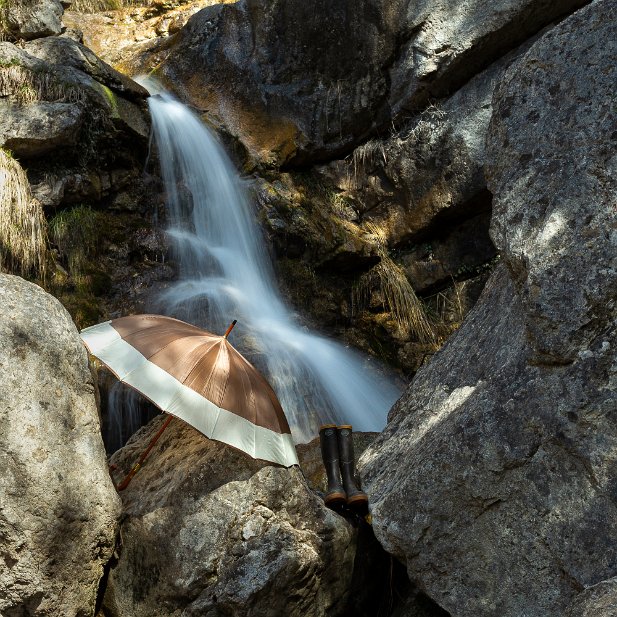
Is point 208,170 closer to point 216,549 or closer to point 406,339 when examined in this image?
point 406,339

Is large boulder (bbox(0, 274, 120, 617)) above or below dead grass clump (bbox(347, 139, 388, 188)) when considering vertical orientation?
below

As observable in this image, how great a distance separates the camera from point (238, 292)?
7.70 meters

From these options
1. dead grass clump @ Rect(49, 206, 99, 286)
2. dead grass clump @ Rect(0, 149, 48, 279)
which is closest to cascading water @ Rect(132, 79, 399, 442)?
dead grass clump @ Rect(49, 206, 99, 286)

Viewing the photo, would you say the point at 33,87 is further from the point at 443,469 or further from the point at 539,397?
the point at 539,397

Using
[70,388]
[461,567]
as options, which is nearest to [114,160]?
[70,388]

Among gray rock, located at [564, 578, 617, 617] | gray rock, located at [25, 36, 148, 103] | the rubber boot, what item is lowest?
gray rock, located at [564, 578, 617, 617]

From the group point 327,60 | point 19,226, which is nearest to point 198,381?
point 19,226

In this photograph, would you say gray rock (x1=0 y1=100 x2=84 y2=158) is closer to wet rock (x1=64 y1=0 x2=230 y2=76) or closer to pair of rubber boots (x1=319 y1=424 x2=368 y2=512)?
wet rock (x1=64 y1=0 x2=230 y2=76)

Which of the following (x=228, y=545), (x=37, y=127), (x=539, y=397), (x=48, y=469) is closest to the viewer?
(x=539, y=397)

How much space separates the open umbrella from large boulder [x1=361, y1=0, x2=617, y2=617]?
84 cm

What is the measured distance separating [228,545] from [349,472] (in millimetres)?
1064

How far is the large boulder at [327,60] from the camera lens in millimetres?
8547

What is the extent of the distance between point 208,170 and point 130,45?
3996 mm

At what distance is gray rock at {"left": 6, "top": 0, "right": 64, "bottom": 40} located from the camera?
891 centimetres
